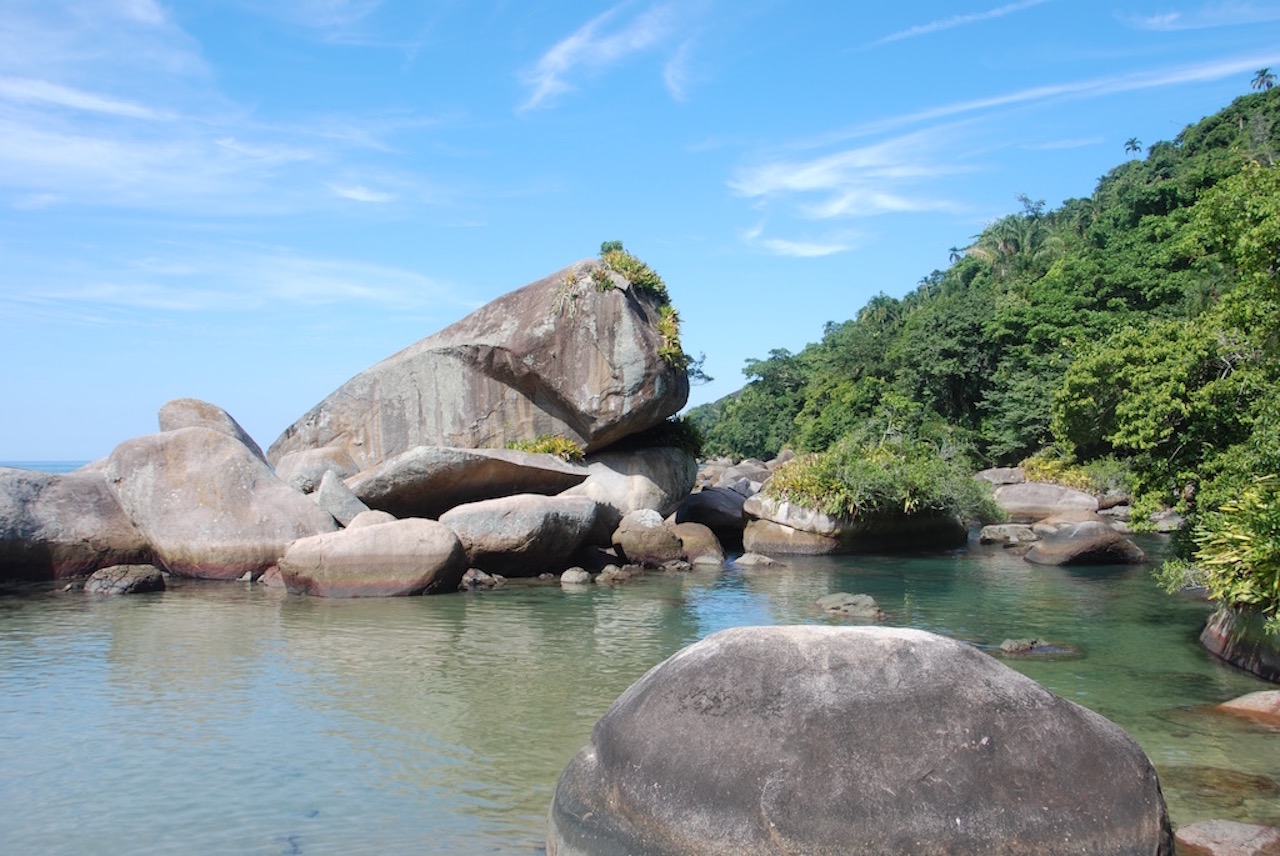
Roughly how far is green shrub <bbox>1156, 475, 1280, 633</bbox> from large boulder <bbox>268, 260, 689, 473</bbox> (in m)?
14.1

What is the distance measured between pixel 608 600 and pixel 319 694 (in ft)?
25.7

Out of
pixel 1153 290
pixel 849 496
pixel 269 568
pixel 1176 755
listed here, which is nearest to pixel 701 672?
pixel 1176 755

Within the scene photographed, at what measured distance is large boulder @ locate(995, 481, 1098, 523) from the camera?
34.7 metres

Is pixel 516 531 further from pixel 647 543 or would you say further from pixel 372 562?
pixel 647 543

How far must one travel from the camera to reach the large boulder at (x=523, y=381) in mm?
25688

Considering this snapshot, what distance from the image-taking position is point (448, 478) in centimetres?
2358

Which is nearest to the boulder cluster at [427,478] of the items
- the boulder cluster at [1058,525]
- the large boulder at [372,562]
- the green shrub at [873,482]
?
the large boulder at [372,562]

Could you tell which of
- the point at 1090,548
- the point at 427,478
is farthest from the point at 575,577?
the point at 1090,548

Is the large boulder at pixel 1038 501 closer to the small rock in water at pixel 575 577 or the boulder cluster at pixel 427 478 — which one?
the boulder cluster at pixel 427 478

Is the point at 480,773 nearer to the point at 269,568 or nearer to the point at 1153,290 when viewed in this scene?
the point at 269,568

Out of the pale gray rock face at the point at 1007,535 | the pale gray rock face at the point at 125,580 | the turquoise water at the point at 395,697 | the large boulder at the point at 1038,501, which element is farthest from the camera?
the large boulder at the point at 1038,501

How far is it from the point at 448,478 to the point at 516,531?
9.19ft

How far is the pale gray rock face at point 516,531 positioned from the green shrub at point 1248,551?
38.9 ft

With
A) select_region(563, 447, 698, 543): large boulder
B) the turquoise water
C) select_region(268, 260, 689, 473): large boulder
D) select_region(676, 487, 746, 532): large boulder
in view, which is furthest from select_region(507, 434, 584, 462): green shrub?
the turquoise water
